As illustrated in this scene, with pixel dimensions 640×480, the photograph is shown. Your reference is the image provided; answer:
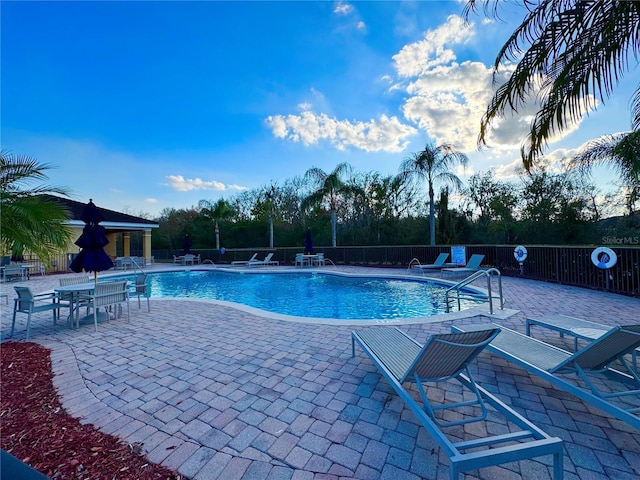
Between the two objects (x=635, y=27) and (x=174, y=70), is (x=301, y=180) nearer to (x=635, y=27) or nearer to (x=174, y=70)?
(x=174, y=70)

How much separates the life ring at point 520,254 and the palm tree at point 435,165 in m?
4.71

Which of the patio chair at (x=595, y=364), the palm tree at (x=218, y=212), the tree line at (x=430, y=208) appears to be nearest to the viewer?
the patio chair at (x=595, y=364)

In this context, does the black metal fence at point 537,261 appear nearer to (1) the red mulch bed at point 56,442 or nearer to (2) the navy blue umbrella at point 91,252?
(2) the navy blue umbrella at point 91,252

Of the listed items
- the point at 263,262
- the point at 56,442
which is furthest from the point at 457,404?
the point at 263,262

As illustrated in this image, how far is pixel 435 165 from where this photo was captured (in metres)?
15.1

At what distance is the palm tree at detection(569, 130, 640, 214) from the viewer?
20.2 ft

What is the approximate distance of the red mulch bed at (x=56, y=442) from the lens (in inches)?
71.7

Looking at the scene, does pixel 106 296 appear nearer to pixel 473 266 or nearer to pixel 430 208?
pixel 473 266

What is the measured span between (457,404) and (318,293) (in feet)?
26.5

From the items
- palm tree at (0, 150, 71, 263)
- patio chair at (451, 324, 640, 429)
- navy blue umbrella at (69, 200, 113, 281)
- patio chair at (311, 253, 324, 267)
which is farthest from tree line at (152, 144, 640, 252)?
palm tree at (0, 150, 71, 263)

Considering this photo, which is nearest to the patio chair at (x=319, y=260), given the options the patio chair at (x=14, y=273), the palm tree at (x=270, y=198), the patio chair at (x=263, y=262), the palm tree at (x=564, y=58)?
the patio chair at (x=263, y=262)

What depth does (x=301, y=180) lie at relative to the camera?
24391 millimetres

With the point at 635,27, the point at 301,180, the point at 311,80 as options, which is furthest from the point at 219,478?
the point at 301,180

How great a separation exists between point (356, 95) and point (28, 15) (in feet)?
29.1
